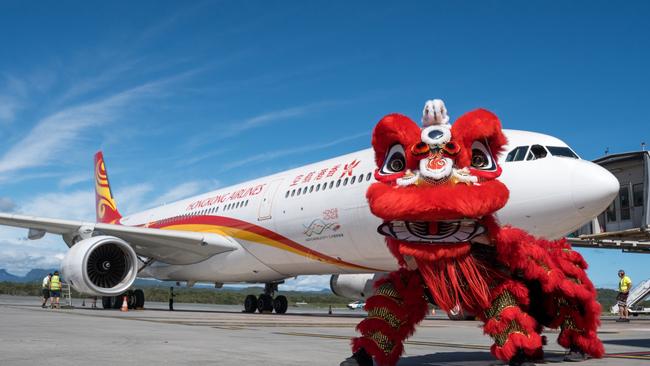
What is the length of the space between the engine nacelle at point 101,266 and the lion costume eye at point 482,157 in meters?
11.6

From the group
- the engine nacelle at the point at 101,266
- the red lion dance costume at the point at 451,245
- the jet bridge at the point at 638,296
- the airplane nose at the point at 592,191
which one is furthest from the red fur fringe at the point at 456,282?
the jet bridge at the point at 638,296

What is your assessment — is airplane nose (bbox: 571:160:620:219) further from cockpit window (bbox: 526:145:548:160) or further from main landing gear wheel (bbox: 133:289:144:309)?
main landing gear wheel (bbox: 133:289:144:309)

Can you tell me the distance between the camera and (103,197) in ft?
87.7

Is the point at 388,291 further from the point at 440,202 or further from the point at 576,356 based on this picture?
the point at 576,356

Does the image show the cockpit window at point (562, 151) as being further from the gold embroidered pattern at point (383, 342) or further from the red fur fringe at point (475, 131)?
the gold embroidered pattern at point (383, 342)

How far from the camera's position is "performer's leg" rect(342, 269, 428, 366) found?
3771mm

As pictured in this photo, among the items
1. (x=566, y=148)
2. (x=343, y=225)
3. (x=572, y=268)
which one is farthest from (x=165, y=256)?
(x=572, y=268)

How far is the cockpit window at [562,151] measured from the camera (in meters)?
9.06

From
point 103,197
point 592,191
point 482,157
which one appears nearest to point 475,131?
point 482,157

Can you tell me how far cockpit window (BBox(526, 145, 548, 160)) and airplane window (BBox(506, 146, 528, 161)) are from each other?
0.25 ft

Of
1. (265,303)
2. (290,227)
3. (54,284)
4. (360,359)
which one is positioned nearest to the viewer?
(360,359)

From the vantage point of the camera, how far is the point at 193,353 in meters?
4.68

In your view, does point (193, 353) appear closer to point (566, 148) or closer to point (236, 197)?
point (566, 148)

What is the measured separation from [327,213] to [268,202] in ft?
8.94
